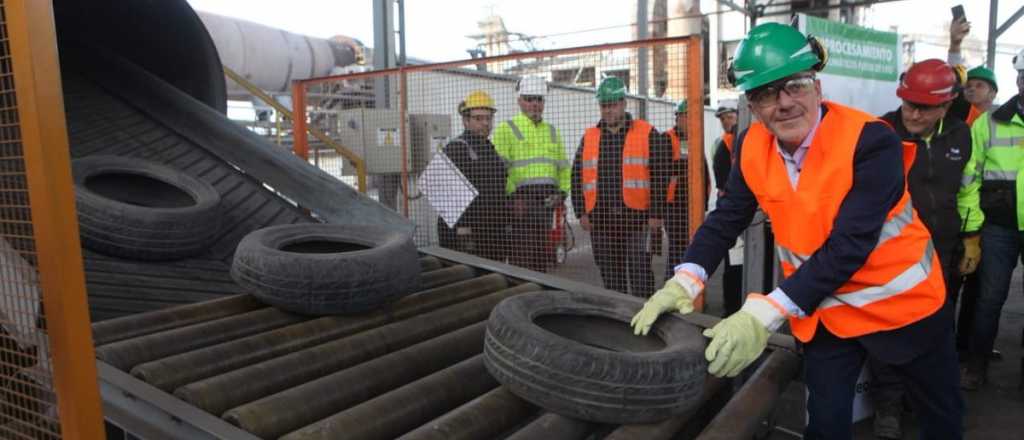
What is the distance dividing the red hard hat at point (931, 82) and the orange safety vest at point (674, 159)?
60.5 inches

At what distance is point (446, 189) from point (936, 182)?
3.24m

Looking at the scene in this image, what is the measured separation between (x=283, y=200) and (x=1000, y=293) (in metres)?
4.88

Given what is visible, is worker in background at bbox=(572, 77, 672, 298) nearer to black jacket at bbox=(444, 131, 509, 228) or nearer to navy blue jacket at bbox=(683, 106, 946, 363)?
black jacket at bbox=(444, 131, 509, 228)

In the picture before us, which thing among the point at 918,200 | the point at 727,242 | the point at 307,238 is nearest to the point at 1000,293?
the point at 918,200

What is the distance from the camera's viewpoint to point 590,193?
506 centimetres

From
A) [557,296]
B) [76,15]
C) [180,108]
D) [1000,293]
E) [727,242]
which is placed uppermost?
[76,15]

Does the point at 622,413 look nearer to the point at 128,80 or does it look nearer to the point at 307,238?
the point at 307,238

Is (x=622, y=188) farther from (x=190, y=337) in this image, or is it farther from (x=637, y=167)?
(x=190, y=337)

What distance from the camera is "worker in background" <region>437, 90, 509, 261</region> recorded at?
529cm

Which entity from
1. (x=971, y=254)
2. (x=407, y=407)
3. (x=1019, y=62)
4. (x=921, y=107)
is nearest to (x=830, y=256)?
(x=407, y=407)

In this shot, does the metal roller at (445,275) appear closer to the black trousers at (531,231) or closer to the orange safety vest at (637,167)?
the black trousers at (531,231)

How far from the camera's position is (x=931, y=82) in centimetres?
339

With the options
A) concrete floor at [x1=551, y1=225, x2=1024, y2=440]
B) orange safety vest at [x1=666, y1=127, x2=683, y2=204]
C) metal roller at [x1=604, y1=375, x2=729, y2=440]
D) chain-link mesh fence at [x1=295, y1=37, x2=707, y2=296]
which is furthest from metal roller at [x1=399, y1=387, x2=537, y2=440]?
orange safety vest at [x1=666, y1=127, x2=683, y2=204]

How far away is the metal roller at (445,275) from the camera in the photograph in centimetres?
393
